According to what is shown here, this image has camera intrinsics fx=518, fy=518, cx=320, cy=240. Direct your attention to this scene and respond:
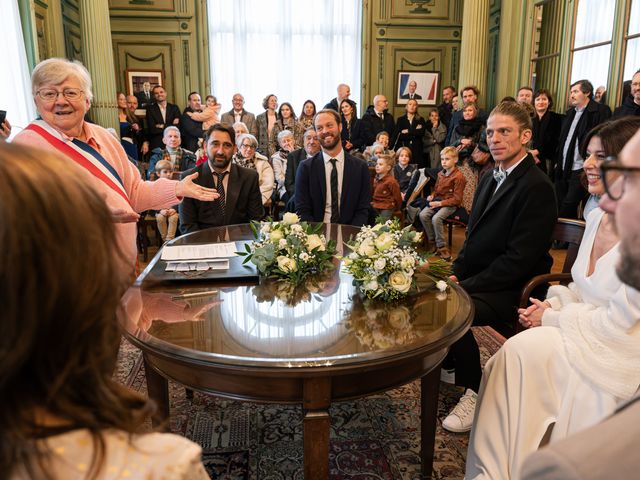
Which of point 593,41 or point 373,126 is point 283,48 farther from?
point 593,41

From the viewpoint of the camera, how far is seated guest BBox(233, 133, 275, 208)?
564 cm

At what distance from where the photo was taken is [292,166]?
5742 mm

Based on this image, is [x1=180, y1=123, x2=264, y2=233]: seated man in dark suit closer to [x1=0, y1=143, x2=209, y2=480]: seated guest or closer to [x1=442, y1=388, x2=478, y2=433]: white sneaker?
[x1=442, y1=388, x2=478, y2=433]: white sneaker

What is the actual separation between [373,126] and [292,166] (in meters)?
2.47

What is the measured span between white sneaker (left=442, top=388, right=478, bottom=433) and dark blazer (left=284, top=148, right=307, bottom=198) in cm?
386

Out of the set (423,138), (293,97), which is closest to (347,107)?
(423,138)

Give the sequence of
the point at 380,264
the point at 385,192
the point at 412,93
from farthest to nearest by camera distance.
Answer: the point at 412,93
the point at 385,192
the point at 380,264

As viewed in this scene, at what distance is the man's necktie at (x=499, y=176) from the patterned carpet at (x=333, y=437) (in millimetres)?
1036

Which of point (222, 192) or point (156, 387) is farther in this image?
point (222, 192)

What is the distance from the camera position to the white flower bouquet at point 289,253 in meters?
1.96

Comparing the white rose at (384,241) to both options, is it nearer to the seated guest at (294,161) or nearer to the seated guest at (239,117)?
the seated guest at (294,161)

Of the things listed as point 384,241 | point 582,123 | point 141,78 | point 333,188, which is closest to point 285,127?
point 141,78

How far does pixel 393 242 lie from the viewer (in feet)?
5.81

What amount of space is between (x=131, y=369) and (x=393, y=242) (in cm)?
181
